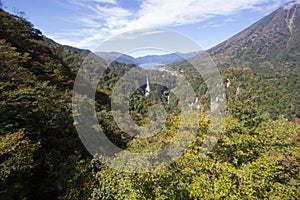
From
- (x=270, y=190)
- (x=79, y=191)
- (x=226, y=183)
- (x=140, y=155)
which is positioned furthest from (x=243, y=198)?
(x=79, y=191)

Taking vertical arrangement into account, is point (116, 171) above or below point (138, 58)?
below

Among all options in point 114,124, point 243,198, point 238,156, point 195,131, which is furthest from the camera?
point 114,124

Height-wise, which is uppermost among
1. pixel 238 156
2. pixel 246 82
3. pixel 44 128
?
pixel 44 128

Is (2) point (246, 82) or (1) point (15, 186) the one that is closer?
(1) point (15, 186)

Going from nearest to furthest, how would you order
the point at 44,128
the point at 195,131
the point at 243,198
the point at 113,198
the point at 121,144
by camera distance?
the point at 243,198 → the point at 113,198 → the point at 195,131 → the point at 44,128 → the point at 121,144

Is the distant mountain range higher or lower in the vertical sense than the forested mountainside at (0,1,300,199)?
higher

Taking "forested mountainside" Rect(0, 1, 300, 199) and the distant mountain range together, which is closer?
"forested mountainside" Rect(0, 1, 300, 199)

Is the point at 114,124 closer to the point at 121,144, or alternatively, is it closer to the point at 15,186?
the point at 121,144

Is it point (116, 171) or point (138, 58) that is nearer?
point (116, 171)

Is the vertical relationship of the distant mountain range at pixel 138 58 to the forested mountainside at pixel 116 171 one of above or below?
above

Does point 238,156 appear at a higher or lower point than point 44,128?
lower

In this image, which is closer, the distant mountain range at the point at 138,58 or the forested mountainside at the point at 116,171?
the forested mountainside at the point at 116,171
